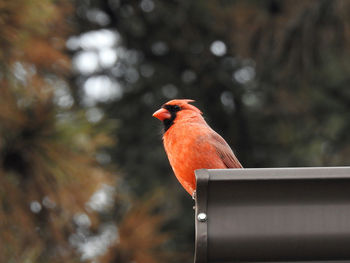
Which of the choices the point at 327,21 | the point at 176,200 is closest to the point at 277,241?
the point at 327,21

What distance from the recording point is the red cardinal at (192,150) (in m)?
2.25

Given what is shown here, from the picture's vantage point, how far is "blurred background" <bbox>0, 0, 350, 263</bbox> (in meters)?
3.45

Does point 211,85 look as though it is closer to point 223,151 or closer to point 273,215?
point 223,151

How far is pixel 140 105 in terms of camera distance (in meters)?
6.95

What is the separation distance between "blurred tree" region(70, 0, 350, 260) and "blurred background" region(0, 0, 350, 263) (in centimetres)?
2

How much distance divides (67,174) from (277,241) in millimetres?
2335

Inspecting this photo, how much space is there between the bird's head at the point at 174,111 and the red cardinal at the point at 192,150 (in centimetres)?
7

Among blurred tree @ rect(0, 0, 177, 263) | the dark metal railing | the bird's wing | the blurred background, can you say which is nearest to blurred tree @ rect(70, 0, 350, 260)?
the blurred background

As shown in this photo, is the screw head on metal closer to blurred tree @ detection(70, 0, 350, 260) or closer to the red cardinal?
the red cardinal

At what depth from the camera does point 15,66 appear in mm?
3578

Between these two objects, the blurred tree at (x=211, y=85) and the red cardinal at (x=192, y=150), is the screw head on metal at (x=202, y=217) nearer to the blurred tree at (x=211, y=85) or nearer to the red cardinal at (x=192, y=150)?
the red cardinal at (x=192, y=150)

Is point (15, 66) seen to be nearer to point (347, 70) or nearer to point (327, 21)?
point (327, 21)

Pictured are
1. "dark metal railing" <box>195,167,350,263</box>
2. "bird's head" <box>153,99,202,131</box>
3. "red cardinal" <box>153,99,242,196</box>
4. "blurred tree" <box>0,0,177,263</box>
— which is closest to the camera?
"dark metal railing" <box>195,167,350,263</box>

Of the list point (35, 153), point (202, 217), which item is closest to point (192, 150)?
point (202, 217)
